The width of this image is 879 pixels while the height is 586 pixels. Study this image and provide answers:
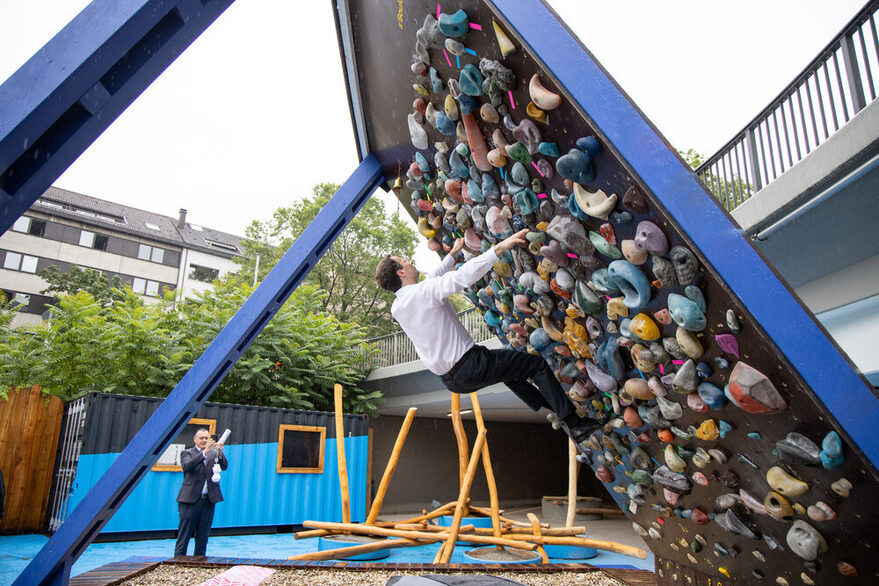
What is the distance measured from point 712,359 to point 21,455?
11426 millimetres

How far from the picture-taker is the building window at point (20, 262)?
26.8m

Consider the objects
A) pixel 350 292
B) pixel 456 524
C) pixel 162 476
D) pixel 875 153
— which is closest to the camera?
pixel 875 153

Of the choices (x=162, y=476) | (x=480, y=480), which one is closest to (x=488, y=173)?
(x=162, y=476)

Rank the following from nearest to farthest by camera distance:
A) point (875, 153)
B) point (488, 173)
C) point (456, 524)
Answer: point (488, 173) < point (875, 153) < point (456, 524)

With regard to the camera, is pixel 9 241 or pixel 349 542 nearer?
pixel 349 542

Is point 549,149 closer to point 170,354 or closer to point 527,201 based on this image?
point 527,201

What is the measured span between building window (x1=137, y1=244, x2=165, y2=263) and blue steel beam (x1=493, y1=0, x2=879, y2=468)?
34.0 meters

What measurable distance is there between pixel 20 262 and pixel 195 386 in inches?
1163

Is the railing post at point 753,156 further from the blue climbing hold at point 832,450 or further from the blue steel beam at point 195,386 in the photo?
the blue climbing hold at point 832,450

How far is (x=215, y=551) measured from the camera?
8.02 metres

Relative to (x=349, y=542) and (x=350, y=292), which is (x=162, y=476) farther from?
(x=350, y=292)

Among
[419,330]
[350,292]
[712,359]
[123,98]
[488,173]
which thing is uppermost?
[350,292]

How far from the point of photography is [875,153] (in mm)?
4672

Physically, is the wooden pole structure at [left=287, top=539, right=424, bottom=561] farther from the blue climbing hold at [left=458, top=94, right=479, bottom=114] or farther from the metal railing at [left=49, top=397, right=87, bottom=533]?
the metal railing at [left=49, top=397, right=87, bottom=533]
